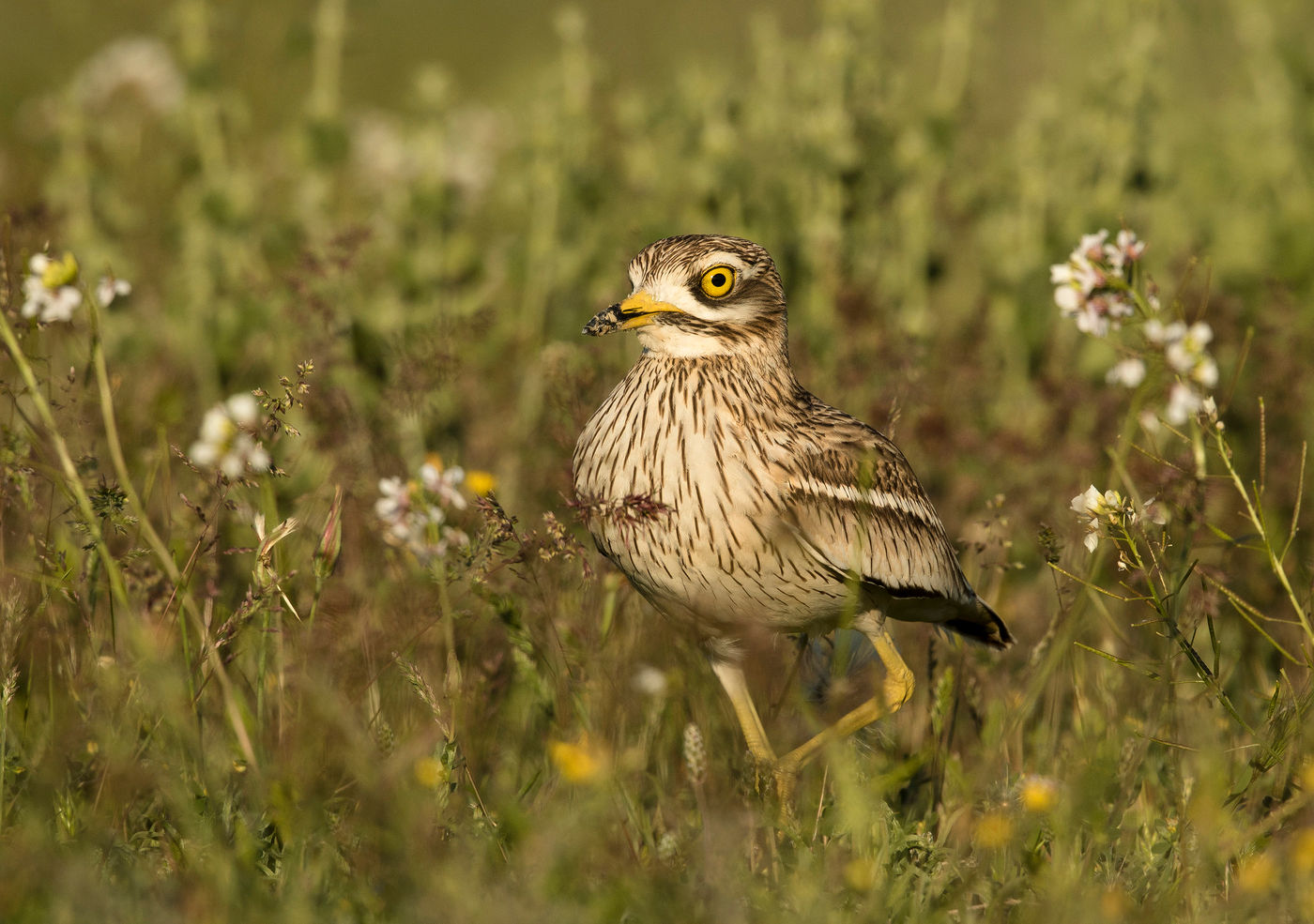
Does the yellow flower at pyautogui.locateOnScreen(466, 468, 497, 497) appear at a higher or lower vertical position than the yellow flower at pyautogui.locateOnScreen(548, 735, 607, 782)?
higher

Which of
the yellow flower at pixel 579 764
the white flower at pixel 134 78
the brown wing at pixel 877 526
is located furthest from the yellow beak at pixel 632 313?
the white flower at pixel 134 78

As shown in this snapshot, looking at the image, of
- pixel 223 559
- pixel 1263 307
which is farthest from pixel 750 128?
pixel 223 559

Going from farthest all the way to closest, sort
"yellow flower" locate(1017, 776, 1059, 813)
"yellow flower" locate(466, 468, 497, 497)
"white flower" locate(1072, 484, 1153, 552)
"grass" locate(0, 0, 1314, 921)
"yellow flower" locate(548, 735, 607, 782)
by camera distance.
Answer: "yellow flower" locate(466, 468, 497, 497), "white flower" locate(1072, 484, 1153, 552), "yellow flower" locate(1017, 776, 1059, 813), "grass" locate(0, 0, 1314, 921), "yellow flower" locate(548, 735, 607, 782)

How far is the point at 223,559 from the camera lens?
15.9ft

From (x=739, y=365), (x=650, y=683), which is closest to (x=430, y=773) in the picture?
(x=650, y=683)

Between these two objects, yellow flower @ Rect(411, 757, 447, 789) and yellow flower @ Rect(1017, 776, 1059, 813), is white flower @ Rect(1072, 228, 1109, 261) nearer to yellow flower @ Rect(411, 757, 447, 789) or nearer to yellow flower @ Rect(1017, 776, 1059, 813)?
yellow flower @ Rect(1017, 776, 1059, 813)

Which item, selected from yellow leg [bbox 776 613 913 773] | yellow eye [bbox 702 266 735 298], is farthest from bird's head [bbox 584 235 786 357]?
yellow leg [bbox 776 613 913 773]

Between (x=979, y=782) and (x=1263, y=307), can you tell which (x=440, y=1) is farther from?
(x=979, y=782)

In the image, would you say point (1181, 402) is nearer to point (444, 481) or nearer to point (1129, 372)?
point (1129, 372)

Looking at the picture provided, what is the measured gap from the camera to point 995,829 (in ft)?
9.87

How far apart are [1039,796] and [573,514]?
159 centimetres

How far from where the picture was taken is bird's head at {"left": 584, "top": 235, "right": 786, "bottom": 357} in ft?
12.5

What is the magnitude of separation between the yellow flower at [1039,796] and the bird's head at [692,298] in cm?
146

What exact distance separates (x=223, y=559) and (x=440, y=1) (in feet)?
52.3
